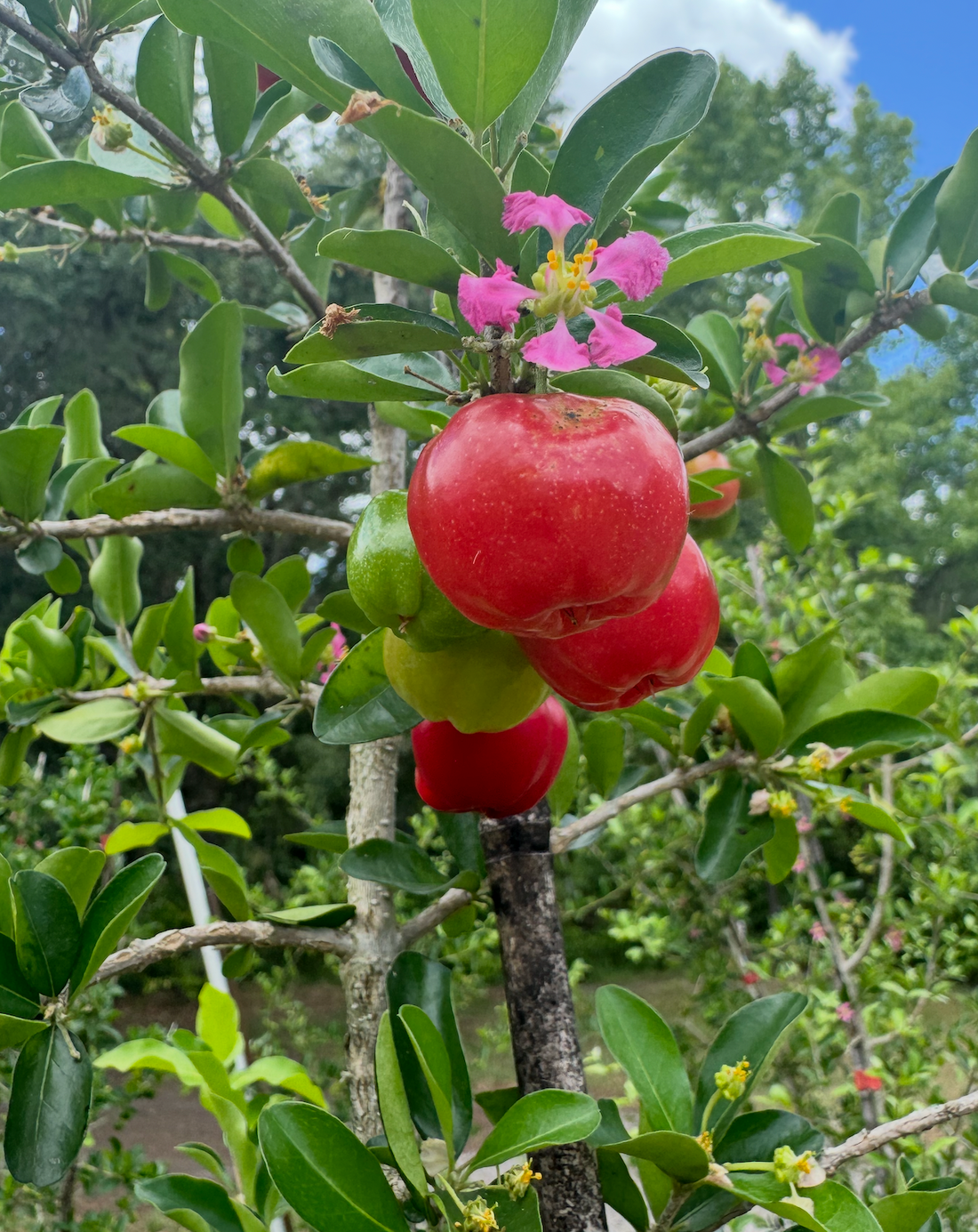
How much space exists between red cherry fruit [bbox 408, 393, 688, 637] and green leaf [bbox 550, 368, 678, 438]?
3cm

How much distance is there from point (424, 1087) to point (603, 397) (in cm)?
42

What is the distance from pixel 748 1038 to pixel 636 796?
0.59ft

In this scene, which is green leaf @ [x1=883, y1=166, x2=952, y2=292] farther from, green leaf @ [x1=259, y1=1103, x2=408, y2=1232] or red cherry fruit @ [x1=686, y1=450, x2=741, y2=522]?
green leaf @ [x1=259, y1=1103, x2=408, y2=1232]

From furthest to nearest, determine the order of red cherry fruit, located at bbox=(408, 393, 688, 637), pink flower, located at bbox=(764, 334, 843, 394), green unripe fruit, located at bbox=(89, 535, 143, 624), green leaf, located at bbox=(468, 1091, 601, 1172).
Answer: green unripe fruit, located at bbox=(89, 535, 143, 624) < pink flower, located at bbox=(764, 334, 843, 394) < green leaf, located at bbox=(468, 1091, 601, 1172) < red cherry fruit, located at bbox=(408, 393, 688, 637)

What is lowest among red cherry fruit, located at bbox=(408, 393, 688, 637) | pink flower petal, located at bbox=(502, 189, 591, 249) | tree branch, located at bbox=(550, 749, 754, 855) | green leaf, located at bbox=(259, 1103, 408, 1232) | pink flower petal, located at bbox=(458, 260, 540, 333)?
green leaf, located at bbox=(259, 1103, 408, 1232)

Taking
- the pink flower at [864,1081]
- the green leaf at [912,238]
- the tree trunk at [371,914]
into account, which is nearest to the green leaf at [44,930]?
the tree trunk at [371,914]

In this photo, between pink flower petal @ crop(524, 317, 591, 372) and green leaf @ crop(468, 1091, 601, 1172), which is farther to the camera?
green leaf @ crop(468, 1091, 601, 1172)

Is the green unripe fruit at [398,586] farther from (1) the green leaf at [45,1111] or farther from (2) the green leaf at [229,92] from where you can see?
(2) the green leaf at [229,92]

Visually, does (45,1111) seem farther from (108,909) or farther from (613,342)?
(613,342)

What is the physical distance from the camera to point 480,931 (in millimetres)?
2084

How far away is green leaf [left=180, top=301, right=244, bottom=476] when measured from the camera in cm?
68

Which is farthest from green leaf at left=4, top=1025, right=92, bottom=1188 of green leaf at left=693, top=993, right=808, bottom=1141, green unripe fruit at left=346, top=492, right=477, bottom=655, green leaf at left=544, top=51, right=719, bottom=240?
green leaf at left=544, top=51, right=719, bottom=240

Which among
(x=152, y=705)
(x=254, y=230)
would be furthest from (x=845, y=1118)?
(x=254, y=230)

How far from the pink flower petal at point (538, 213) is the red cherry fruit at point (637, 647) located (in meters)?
0.17
